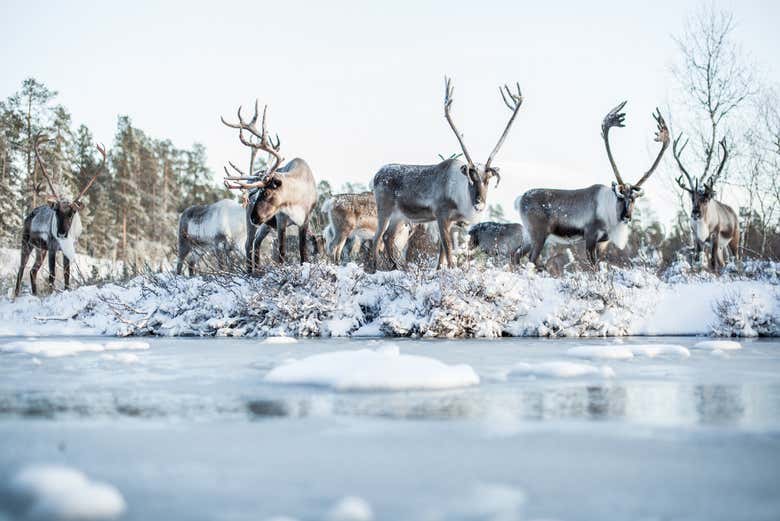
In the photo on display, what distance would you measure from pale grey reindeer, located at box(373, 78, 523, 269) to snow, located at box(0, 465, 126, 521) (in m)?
8.64

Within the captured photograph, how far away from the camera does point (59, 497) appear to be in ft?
5.75

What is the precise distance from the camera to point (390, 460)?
220 cm

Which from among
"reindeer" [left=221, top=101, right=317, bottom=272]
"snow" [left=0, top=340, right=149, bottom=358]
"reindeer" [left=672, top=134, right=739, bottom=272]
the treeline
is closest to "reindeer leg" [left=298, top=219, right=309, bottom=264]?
"reindeer" [left=221, top=101, right=317, bottom=272]

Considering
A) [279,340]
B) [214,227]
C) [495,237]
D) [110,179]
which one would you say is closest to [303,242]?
[279,340]

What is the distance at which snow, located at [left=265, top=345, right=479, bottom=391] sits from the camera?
3715 mm

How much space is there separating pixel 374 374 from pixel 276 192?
7348mm

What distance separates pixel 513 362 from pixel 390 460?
328 centimetres

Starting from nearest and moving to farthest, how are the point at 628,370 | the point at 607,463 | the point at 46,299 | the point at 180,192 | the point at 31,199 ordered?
the point at 607,463 < the point at 628,370 < the point at 46,299 < the point at 31,199 < the point at 180,192

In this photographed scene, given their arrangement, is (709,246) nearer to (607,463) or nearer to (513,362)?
(513,362)

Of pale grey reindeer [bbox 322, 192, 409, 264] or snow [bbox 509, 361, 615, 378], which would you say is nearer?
snow [bbox 509, 361, 615, 378]

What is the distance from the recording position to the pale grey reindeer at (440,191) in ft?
33.8

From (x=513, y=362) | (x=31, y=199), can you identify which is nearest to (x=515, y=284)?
(x=513, y=362)

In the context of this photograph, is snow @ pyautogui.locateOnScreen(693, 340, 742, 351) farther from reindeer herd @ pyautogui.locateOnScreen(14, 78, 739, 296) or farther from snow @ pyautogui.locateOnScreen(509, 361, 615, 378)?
reindeer herd @ pyautogui.locateOnScreen(14, 78, 739, 296)

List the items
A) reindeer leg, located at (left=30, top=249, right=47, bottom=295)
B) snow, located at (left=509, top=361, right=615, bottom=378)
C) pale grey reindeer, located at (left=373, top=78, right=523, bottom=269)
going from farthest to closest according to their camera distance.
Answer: reindeer leg, located at (left=30, top=249, right=47, bottom=295) < pale grey reindeer, located at (left=373, top=78, right=523, bottom=269) < snow, located at (left=509, top=361, right=615, bottom=378)
